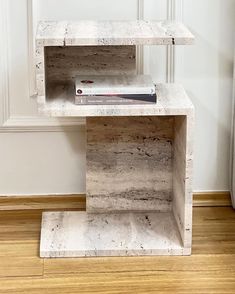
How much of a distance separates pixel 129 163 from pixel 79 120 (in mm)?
214

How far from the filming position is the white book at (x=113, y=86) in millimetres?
1967

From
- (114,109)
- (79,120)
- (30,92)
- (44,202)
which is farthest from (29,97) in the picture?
(114,109)

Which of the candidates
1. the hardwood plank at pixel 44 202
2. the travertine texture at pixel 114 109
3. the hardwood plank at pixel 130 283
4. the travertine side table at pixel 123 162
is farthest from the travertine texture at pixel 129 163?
the hardwood plank at pixel 130 283

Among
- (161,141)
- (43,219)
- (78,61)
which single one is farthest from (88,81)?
(43,219)

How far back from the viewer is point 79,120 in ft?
7.63

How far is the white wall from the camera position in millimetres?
2250

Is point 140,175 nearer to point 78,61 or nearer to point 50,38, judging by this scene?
point 78,61

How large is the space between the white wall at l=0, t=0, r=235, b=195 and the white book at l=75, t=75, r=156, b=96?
0.23m

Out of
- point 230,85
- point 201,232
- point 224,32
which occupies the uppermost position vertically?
point 224,32

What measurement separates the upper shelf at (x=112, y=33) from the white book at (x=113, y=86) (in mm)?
136

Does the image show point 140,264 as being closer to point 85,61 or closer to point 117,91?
point 117,91

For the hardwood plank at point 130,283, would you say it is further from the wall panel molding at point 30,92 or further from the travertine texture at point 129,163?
the wall panel molding at point 30,92

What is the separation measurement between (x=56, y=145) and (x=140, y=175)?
11.3 inches

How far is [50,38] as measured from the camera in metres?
1.90
